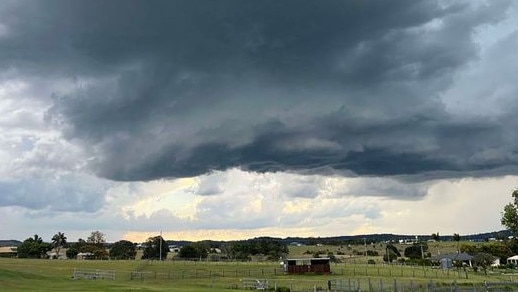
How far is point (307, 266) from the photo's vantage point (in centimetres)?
12812

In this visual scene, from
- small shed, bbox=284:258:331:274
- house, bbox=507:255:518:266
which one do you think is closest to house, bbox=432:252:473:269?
house, bbox=507:255:518:266

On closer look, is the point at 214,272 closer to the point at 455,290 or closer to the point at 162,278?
the point at 162,278

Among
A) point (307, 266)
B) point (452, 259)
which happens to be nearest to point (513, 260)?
point (452, 259)

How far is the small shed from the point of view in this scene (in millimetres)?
126938

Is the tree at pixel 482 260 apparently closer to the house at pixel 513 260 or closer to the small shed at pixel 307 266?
the house at pixel 513 260

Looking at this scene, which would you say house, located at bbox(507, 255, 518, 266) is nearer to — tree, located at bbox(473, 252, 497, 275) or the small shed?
tree, located at bbox(473, 252, 497, 275)

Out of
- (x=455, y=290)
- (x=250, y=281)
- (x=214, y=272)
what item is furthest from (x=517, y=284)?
(x=214, y=272)

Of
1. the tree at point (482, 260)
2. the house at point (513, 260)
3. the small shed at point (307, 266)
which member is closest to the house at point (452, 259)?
the tree at point (482, 260)

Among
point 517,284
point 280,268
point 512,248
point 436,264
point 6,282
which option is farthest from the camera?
point 512,248

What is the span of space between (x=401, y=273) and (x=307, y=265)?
21552mm

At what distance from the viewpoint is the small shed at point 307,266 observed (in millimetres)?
126938

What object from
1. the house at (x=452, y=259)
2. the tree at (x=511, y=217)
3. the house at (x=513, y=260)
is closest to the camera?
the tree at (x=511, y=217)

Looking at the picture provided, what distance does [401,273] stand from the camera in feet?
380

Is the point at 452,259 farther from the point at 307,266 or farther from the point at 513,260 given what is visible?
the point at 307,266
